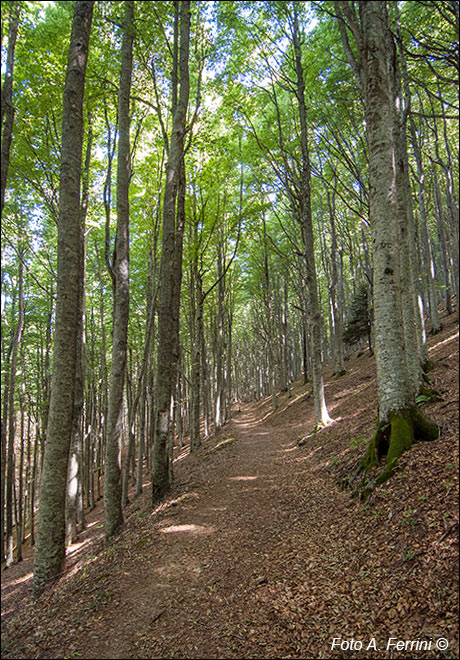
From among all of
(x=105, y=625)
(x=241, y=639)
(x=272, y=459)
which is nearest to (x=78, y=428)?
(x=272, y=459)

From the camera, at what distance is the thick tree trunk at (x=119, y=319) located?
6516 millimetres

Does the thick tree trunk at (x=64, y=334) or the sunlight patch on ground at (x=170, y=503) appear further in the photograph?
the sunlight patch on ground at (x=170, y=503)

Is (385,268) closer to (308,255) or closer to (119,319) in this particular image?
(119,319)

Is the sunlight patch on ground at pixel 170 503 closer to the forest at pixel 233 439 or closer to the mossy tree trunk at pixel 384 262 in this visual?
the forest at pixel 233 439

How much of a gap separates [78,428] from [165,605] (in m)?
7.41

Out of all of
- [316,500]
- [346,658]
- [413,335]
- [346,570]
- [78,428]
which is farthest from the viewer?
[78,428]

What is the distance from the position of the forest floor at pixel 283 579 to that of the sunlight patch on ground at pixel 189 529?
23 mm

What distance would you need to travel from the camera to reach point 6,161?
16.3 feet

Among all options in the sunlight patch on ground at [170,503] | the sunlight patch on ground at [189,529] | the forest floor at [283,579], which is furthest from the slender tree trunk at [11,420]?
the sunlight patch on ground at [189,529]

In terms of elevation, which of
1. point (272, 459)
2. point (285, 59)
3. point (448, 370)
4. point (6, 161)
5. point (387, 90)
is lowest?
→ point (272, 459)

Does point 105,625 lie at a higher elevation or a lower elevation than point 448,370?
lower

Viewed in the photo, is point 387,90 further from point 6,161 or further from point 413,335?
point 6,161

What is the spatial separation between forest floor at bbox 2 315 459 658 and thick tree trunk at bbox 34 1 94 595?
2.28ft

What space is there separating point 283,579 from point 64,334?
438cm
